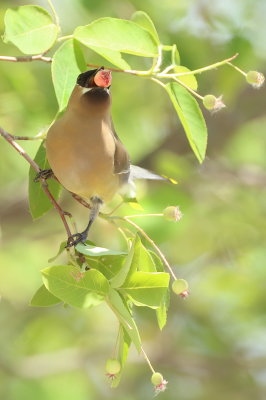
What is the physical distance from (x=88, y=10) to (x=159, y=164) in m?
0.74

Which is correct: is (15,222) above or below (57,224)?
above

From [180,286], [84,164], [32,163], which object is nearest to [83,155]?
[84,164]

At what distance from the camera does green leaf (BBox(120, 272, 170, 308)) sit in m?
1.50

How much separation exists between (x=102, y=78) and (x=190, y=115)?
21cm

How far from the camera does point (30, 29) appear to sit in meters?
1.59

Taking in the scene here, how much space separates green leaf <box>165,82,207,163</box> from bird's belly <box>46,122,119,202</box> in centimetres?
23

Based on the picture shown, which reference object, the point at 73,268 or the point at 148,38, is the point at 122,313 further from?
the point at 148,38

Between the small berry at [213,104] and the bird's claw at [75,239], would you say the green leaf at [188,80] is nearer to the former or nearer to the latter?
the small berry at [213,104]

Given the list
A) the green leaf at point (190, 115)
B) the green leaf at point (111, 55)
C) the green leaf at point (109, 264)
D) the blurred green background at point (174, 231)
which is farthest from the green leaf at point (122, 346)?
the blurred green background at point (174, 231)

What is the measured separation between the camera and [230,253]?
3.73 m

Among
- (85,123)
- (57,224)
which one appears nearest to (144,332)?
(57,224)

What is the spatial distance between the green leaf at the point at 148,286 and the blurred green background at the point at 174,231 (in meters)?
1.09

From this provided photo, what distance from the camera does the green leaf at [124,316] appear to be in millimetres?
1448

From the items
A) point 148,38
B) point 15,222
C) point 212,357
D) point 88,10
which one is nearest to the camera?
point 148,38
